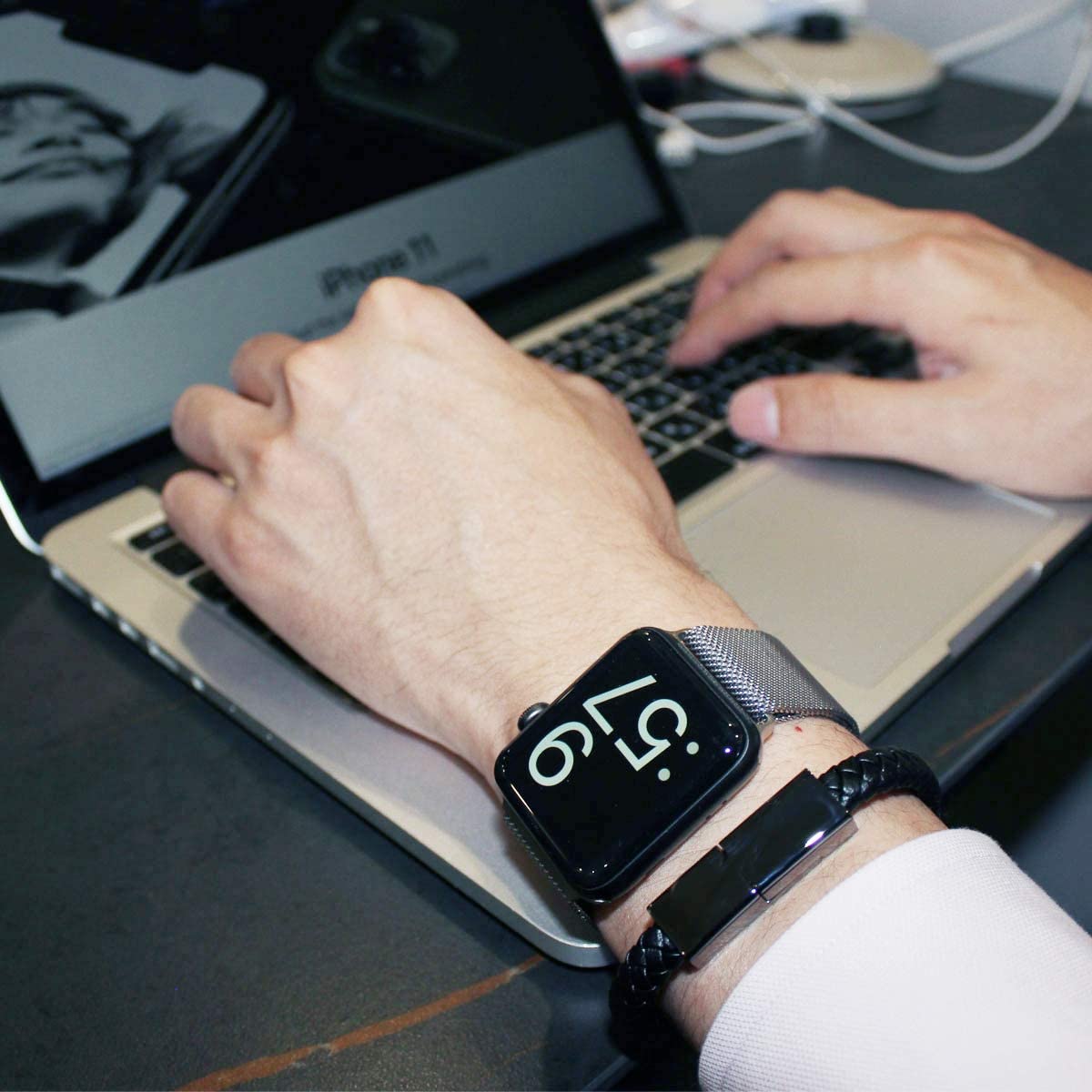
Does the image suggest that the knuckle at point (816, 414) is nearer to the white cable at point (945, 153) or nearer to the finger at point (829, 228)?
the finger at point (829, 228)

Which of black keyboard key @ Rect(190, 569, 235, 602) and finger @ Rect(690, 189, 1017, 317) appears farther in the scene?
finger @ Rect(690, 189, 1017, 317)

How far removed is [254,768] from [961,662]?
14.7 inches

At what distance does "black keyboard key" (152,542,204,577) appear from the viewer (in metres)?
0.62

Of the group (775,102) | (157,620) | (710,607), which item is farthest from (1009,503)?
(775,102)

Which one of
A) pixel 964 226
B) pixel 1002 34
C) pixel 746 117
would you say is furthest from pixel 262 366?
pixel 1002 34

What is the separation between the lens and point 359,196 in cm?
81

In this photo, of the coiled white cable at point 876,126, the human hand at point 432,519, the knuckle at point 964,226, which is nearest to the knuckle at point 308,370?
the human hand at point 432,519

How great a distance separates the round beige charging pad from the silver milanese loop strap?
1.01 m

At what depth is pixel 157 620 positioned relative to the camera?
0.60 m

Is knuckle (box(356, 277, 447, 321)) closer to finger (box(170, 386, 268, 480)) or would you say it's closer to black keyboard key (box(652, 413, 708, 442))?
finger (box(170, 386, 268, 480))

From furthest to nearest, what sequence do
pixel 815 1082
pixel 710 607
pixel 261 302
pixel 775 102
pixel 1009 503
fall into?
pixel 775 102 < pixel 261 302 < pixel 1009 503 < pixel 710 607 < pixel 815 1082

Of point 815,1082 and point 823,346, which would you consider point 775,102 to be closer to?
point 823,346

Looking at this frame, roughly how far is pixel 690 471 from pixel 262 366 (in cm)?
27

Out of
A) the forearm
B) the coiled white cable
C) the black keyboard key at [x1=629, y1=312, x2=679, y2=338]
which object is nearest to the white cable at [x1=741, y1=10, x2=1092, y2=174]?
the coiled white cable
